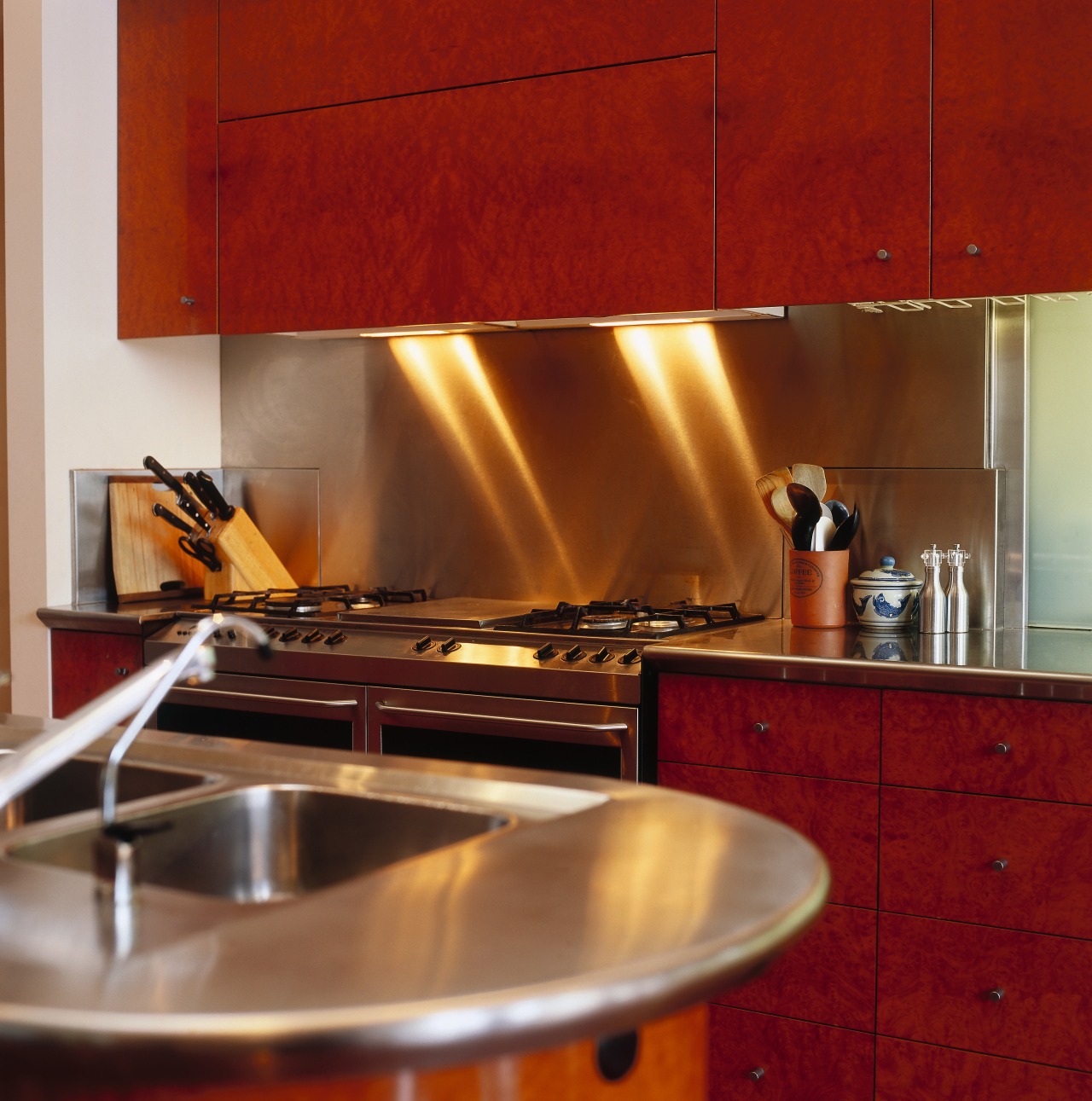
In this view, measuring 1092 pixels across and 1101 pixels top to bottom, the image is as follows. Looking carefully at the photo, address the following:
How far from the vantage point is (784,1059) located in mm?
2637

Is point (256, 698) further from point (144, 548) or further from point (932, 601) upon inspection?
point (932, 601)

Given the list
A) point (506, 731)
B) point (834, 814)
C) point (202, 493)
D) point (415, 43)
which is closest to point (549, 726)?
point (506, 731)

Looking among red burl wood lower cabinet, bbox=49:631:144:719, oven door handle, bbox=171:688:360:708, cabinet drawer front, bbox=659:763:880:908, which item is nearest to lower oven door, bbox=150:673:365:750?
oven door handle, bbox=171:688:360:708

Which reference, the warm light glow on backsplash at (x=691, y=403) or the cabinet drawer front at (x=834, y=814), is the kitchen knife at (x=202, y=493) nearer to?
the warm light glow on backsplash at (x=691, y=403)

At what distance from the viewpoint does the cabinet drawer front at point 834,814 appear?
2533 millimetres

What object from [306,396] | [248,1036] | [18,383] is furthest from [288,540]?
[248,1036]

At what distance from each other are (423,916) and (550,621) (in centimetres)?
215

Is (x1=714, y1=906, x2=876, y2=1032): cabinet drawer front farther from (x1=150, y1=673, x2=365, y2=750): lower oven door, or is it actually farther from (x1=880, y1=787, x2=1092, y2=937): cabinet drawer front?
(x1=150, y1=673, x2=365, y2=750): lower oven door

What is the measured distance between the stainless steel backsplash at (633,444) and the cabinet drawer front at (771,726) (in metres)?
0.65

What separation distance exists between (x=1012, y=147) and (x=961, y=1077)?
1703mm

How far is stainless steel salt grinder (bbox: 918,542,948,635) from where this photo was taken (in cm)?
293

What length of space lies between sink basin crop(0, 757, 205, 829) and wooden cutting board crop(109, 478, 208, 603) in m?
1.91

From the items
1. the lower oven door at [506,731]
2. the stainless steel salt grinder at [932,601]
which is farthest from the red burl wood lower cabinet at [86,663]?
the stainless steel salt grinder at [932,601]

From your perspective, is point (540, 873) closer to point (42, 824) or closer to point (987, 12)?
point (42, 824)
